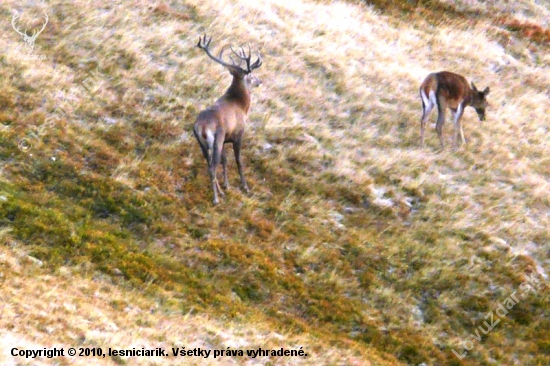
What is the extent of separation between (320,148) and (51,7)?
947 centimetres

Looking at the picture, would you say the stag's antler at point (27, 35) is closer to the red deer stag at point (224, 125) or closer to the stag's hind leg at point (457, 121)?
the red deer stag at point (224, 125)

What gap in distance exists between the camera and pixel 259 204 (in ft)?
48.3

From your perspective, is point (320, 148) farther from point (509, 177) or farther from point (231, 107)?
point (509, 177)

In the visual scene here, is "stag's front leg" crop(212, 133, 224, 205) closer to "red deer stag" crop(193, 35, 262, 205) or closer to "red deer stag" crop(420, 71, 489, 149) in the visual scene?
"red deer stag" crop(193, 35, 262, 205)

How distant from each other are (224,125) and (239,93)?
1.63 meters

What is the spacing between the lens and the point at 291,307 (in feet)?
40.8

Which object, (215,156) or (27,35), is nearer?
(215,156)

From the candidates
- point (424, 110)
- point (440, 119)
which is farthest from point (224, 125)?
point (440, 119)

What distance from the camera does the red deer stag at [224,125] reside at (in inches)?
543

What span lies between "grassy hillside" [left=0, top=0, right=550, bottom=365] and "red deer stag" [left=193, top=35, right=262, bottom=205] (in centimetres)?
71

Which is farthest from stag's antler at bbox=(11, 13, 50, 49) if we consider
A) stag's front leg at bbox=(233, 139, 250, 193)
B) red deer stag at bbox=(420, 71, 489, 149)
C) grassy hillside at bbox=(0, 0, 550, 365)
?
red deer stag at bbox=(420, 71, 489, 149)

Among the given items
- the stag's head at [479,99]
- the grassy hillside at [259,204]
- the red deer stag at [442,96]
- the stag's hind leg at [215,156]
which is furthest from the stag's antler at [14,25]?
the stag's head at [479,99]

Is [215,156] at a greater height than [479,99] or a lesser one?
lesser

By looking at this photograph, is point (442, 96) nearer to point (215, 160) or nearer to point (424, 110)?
point (424, 110)
